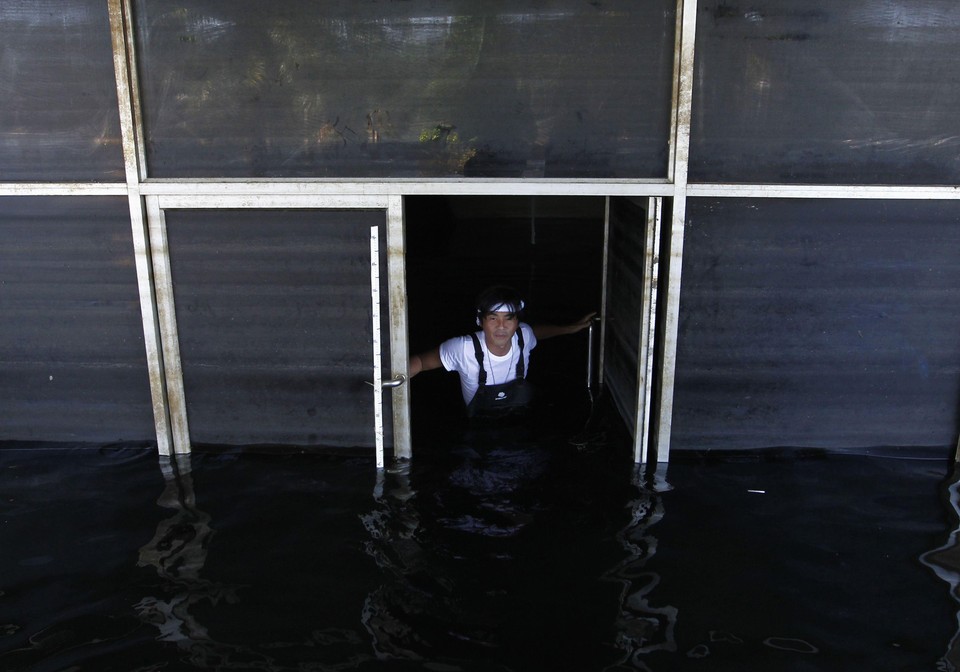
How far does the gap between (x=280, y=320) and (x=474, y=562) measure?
1.98 meters

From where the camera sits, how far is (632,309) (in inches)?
219

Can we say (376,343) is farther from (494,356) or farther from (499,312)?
(494,356)

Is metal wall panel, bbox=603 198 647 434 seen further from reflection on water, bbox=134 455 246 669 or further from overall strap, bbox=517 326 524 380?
reflection on water, bbox=134 455 246 669

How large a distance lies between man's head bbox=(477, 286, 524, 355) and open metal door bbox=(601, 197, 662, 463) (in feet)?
2.68

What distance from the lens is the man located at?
5613 mm

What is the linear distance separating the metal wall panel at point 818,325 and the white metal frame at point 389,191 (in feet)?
0.34

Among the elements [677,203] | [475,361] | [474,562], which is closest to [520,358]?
[475,361]

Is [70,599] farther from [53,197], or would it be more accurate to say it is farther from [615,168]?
[615,168]

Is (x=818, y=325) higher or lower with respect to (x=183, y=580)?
higher

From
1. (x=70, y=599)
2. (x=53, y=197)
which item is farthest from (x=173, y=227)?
(x=70, y=599)

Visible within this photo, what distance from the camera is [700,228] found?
4863mm

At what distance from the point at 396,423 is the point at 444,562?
122cm

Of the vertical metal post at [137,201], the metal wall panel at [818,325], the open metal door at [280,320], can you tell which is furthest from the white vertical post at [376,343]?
the metal wall panel at [818,325]

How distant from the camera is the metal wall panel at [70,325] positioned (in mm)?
4996
